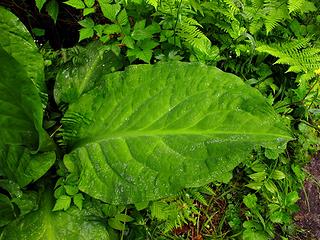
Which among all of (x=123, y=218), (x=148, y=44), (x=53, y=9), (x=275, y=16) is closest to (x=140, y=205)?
(x=123, y=218)

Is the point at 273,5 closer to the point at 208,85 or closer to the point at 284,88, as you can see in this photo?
the point at 284,88

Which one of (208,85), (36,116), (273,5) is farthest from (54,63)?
(273,5)

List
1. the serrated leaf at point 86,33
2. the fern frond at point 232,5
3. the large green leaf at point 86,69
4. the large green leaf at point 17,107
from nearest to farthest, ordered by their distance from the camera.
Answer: the large green leaf at point 17,107
the serrated leaf at point 86,33
the large green leaf at point 86,69
the fern frond at point 232,5

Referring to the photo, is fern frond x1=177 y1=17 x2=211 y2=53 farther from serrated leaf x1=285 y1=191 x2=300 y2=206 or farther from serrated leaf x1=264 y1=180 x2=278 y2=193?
serrated leaf x1=285 y1=191 x2=300 y2=206

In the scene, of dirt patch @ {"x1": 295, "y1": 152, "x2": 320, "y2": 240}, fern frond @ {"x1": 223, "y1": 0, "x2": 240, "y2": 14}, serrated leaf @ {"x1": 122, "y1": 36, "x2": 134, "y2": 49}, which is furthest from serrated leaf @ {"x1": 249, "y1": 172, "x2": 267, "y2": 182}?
serrated leaf @ {"x1": 122, "y1": 36, "x2": 134, "y2": 49}

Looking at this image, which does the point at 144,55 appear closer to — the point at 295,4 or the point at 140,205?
the point at 140,205

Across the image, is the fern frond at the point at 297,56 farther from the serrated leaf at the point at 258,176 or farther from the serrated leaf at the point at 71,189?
the serrated leaf at the point at 71,189

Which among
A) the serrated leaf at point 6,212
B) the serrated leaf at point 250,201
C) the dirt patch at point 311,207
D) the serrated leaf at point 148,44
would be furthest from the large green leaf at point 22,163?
the dirt patch at point 311,207
